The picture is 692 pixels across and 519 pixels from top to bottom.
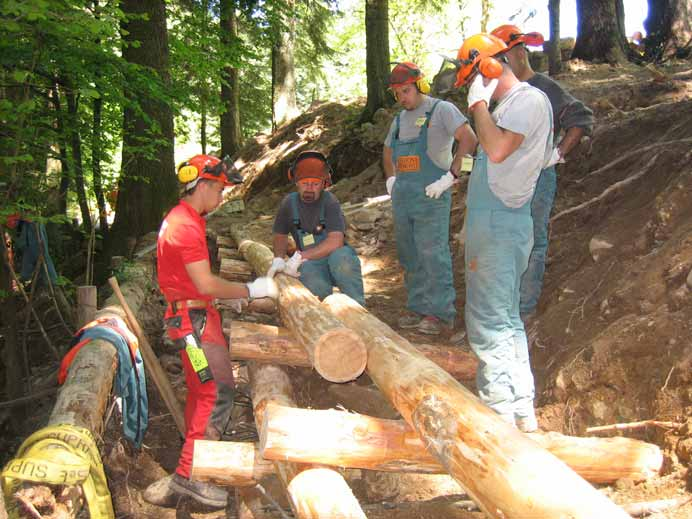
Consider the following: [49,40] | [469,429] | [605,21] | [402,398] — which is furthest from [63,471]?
[605,21]

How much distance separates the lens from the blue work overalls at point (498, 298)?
3221 mm

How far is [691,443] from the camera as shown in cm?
257

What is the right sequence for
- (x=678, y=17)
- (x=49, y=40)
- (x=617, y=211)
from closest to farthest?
(x=49, y=40) < (x=617, y=211) < (x=678, y=17)

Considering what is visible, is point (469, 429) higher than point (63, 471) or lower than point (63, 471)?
higher

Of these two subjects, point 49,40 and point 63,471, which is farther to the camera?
point 49,40

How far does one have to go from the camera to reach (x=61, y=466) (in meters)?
2.39

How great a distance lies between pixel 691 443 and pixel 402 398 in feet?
4.37

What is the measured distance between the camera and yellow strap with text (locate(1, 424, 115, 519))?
2271mm

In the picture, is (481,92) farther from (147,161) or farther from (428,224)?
(147,161)

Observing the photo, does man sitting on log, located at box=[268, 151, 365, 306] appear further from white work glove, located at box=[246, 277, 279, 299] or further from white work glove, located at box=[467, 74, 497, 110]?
white work glove, located at box=[467, 74, 497, 110]

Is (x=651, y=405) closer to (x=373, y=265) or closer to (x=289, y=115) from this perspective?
(x=373, y=265)

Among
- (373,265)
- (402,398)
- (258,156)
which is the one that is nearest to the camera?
(402,398)

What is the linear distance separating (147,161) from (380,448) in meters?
7.65

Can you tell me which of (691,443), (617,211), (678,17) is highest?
(678,17)
